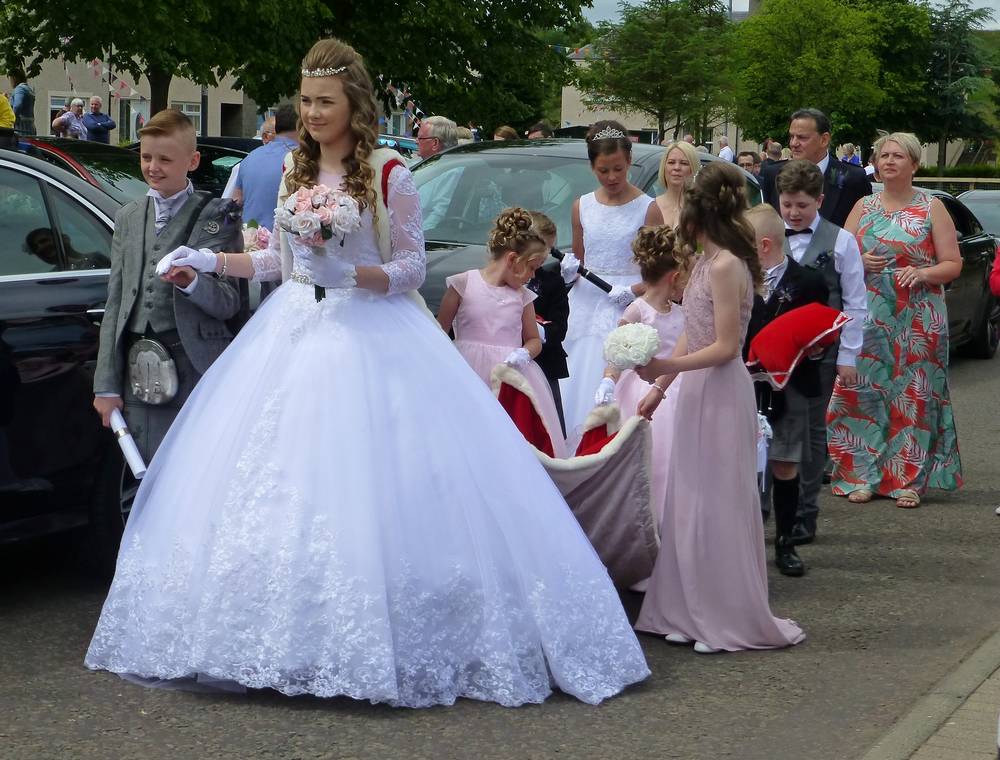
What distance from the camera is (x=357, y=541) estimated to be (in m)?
4.64

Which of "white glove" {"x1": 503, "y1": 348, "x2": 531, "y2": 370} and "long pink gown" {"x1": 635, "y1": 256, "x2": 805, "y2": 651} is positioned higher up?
"white glove" {"x1": 503, "y1": 348, "x2": 531, "y2": 370}

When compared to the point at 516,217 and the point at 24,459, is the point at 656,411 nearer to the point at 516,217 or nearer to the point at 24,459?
the point at 516,217

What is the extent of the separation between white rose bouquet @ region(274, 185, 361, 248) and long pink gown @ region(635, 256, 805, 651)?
1463mm

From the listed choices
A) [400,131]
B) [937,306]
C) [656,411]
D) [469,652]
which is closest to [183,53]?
[937,306]

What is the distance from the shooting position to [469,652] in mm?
4754

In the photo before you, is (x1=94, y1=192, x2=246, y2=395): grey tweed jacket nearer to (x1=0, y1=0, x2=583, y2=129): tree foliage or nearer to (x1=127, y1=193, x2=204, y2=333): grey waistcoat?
(x1=127, y1=193, x2=204, y2=333): grey waistcoat

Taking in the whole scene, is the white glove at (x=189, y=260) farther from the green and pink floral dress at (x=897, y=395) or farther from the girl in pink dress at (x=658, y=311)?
the green and pink floral dress at (x=897, y=395)

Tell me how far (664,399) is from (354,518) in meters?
2.12

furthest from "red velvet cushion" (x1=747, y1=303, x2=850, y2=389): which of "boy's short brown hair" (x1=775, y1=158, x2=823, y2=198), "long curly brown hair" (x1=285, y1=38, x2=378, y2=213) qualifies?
"long curly brown hair" (x1=285, y1=38, x2=378, y2=213)

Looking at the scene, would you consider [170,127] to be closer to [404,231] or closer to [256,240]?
[256,240]

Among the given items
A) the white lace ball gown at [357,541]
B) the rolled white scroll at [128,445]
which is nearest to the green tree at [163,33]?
the rolled white scroll at [128,445]

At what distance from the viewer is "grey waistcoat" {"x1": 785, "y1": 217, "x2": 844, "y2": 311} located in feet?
24.0

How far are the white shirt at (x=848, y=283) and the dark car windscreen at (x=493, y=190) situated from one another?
1.59 m

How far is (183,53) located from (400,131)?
47.9 m
